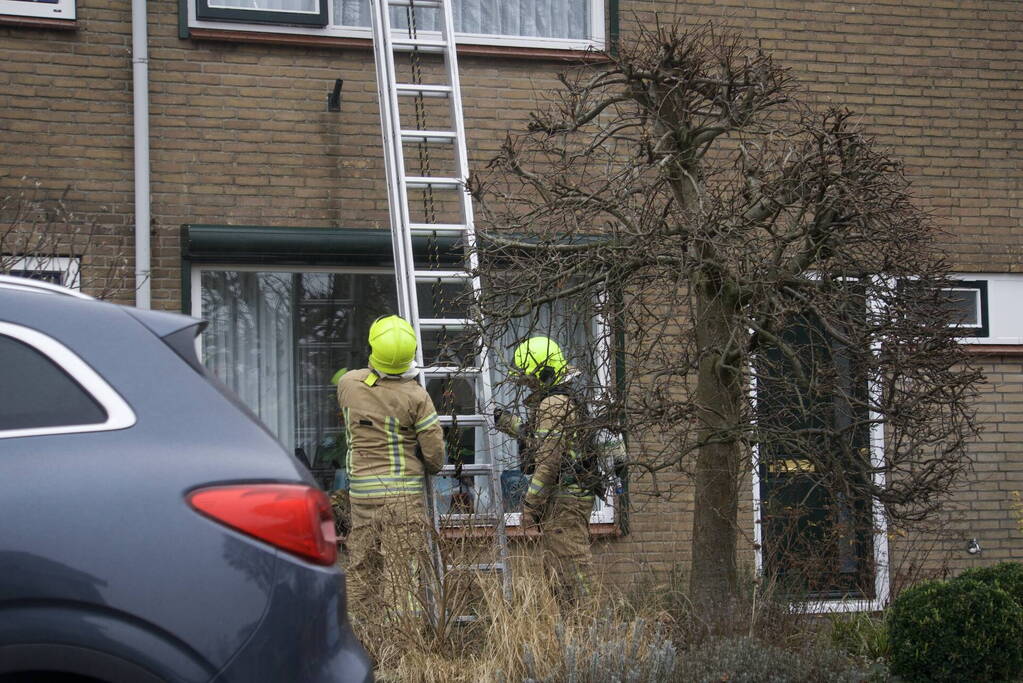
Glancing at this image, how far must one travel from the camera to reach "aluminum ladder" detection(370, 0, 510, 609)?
589 cm

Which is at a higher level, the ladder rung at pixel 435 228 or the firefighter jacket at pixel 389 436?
the ladder rung at pixel 435 228

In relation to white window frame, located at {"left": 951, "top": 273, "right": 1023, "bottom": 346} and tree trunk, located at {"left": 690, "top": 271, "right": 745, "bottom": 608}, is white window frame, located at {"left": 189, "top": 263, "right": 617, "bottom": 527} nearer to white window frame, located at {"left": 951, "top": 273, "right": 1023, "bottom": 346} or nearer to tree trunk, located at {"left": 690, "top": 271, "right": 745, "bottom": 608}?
tree trunk, located at {"left": 690, "top": 271, "right": 745, "bottom": 608}

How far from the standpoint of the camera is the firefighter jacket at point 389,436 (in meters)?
6.50

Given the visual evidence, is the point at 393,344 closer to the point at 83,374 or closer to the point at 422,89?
the point at 422,89

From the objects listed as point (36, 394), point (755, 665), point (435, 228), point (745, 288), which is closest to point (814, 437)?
point (745, 288)

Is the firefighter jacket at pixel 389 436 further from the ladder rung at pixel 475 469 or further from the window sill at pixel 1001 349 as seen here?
the window sill at pixel 1001 349

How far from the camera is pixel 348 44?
26.6 feet

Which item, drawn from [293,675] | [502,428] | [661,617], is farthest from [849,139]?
[293,675]

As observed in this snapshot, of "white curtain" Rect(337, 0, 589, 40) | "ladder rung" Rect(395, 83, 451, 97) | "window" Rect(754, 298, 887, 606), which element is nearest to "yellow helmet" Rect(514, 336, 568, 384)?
"window" Rect(754, 298, 887, 606)

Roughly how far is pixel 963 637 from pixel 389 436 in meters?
3.12

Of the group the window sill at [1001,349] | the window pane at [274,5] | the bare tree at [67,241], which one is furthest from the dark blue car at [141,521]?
the window sill at [1001,349]

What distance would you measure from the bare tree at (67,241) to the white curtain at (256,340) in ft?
2.23

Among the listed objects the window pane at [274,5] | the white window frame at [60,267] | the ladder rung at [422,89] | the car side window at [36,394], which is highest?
the window pane at [274,5]

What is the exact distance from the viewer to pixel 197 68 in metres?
7.89
